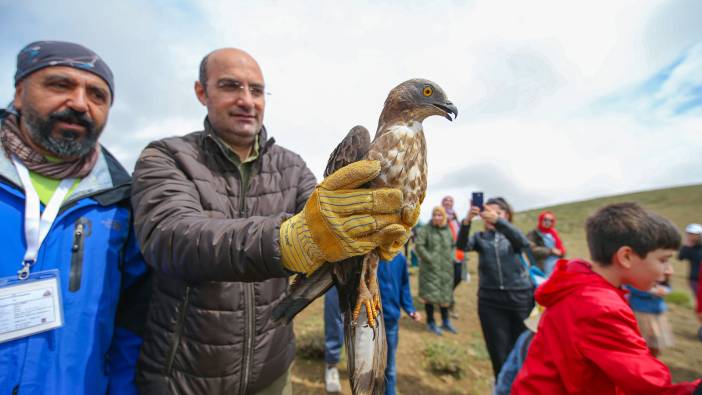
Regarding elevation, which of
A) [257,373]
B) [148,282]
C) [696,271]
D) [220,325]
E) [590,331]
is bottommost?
[696,271]

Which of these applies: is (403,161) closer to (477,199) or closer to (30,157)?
(30,157)

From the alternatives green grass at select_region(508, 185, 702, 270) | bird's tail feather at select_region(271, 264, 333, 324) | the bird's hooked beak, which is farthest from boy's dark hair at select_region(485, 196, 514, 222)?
green grass at select_region(508, 185, 702, 270)

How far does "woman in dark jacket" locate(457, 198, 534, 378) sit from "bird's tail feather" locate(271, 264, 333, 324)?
4.15m

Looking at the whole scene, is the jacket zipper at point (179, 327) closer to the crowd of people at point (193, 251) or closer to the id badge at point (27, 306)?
the crowd of people at point (193, 251)

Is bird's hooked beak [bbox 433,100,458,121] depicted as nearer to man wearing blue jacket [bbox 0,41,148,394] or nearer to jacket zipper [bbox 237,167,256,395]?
jacket zipper [bbox 237,167,256,395]

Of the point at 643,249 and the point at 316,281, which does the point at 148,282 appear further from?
the point at 643,249

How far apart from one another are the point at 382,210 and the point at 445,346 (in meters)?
6.60

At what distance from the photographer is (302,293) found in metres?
1.75

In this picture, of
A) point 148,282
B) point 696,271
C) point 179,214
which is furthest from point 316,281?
point 696,271

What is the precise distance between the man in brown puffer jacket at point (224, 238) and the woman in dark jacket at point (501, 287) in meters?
3.66

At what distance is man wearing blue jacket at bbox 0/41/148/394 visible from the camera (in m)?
1.79

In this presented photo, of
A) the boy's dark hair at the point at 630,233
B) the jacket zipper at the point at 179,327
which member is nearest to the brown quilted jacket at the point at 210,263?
the jacket zipper at the point at 179,327

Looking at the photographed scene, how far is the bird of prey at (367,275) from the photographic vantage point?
70.8 inches

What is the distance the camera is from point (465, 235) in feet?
19.6
